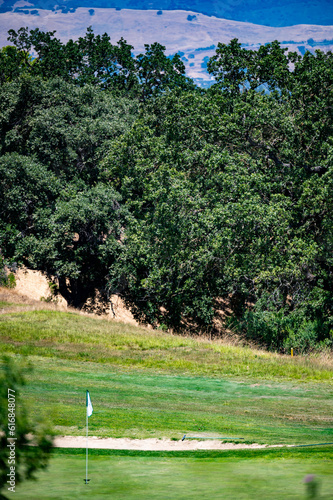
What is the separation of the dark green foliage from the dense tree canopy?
2007 centimetres

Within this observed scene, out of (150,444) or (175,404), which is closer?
(150,444)

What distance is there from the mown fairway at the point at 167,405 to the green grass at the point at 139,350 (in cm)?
4

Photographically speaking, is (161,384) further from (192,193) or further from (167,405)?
(192,193)

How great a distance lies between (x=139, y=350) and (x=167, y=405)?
8.97m

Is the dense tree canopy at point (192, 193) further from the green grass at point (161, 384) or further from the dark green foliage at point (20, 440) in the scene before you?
the dark green foliage at point (20, 440)

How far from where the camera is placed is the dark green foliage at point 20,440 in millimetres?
4027

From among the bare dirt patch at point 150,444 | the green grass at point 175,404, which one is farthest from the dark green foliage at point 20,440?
the green grass at point 175,404

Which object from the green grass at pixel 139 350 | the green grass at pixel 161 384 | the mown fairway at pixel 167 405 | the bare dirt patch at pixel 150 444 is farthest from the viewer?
the green grass at pixel 139 350

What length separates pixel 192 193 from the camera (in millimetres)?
28578

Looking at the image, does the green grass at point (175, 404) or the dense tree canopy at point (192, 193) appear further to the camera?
the dense tree canopy at point (192, 193)

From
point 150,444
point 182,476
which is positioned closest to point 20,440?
point 182,476

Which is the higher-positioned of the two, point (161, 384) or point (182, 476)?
point (182, 476)

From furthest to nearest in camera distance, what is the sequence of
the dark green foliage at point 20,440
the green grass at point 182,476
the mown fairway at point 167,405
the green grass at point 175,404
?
the green grass at point 175,404
the mown fairway at point 167,405
the green grass at point 182,476
the dark green foliage at point 20,440

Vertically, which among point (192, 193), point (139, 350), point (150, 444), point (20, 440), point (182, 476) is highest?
point (192, 193)
